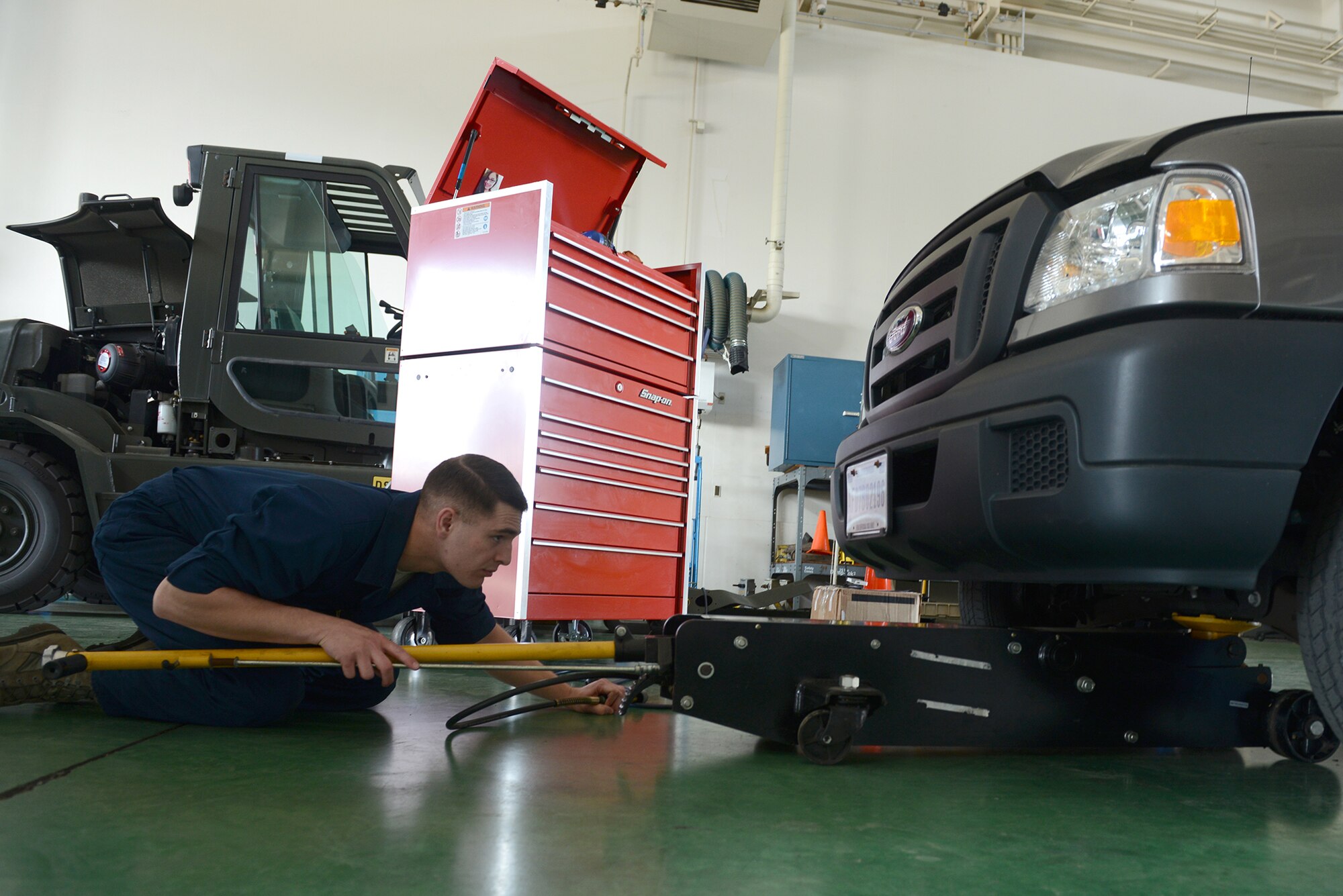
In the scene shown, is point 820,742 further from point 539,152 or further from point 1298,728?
point 539,152

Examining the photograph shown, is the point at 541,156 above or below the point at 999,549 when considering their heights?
above

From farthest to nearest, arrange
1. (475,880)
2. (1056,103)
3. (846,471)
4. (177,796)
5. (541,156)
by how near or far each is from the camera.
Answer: (1056,103), (541,156), (846,471), (177,796), (475,880)

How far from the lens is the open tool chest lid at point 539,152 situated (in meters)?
3.46

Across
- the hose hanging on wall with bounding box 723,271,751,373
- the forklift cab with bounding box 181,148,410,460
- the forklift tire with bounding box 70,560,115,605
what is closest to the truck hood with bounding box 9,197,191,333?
the forklift cab with bounding box 181,148,410,460

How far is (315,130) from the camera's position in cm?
697

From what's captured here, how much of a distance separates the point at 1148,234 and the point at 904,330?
0.56 m

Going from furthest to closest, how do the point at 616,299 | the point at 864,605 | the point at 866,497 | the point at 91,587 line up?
1. the point at 91,587
2. the point at 616,299
3. the point at 864,605
4. the point at 866,497

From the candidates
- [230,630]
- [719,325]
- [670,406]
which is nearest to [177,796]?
[230,630]

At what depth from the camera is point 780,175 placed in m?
7.23

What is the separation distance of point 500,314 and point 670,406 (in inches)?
38.3

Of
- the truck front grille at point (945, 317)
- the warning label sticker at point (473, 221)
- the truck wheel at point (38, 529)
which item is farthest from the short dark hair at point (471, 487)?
the truck wheel at point (38, 529)

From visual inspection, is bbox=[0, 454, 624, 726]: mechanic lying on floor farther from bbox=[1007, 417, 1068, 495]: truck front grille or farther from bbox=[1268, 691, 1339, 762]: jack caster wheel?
bbox=[1268, 691, 1339, 762]: jack caster wheel

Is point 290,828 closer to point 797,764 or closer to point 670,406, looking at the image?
point 797,764

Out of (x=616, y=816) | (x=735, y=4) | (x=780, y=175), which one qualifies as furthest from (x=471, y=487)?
(x=735, y=4)
